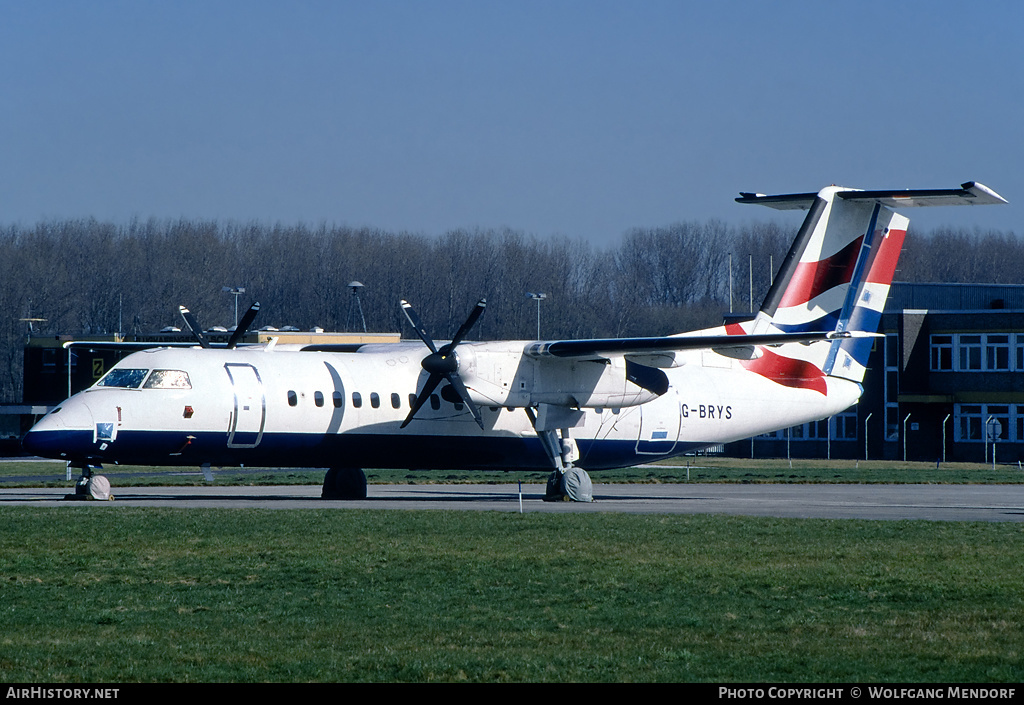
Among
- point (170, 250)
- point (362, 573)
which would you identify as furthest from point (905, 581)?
point (170, 250)

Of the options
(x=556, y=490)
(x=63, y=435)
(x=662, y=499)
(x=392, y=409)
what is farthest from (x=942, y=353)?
(x=63, y=435)

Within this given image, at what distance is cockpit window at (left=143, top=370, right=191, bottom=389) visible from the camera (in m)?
26.8

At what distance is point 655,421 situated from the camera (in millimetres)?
32156

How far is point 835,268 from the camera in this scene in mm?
32781

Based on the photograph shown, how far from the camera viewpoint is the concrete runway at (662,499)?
2617 centimetres

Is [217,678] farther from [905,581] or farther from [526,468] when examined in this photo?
[526,468]

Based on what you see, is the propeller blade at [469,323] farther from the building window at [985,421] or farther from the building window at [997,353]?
the building window at [997,353]

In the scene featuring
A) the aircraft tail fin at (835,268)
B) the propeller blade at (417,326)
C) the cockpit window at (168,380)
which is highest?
the aircraft tail fin at (835,268)

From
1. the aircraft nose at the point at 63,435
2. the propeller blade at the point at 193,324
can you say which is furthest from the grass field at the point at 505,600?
the propeller blade at the point at 193,324

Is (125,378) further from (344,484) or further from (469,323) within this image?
(469,323)

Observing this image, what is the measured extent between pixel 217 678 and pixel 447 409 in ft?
65.0

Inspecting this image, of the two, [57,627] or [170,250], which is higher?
[170,250]

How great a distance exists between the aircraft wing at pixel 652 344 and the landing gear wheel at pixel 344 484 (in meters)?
5.06

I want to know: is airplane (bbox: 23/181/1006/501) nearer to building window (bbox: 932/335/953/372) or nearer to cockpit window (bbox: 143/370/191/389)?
cockpit window (bbox: 143/370/191/389)
